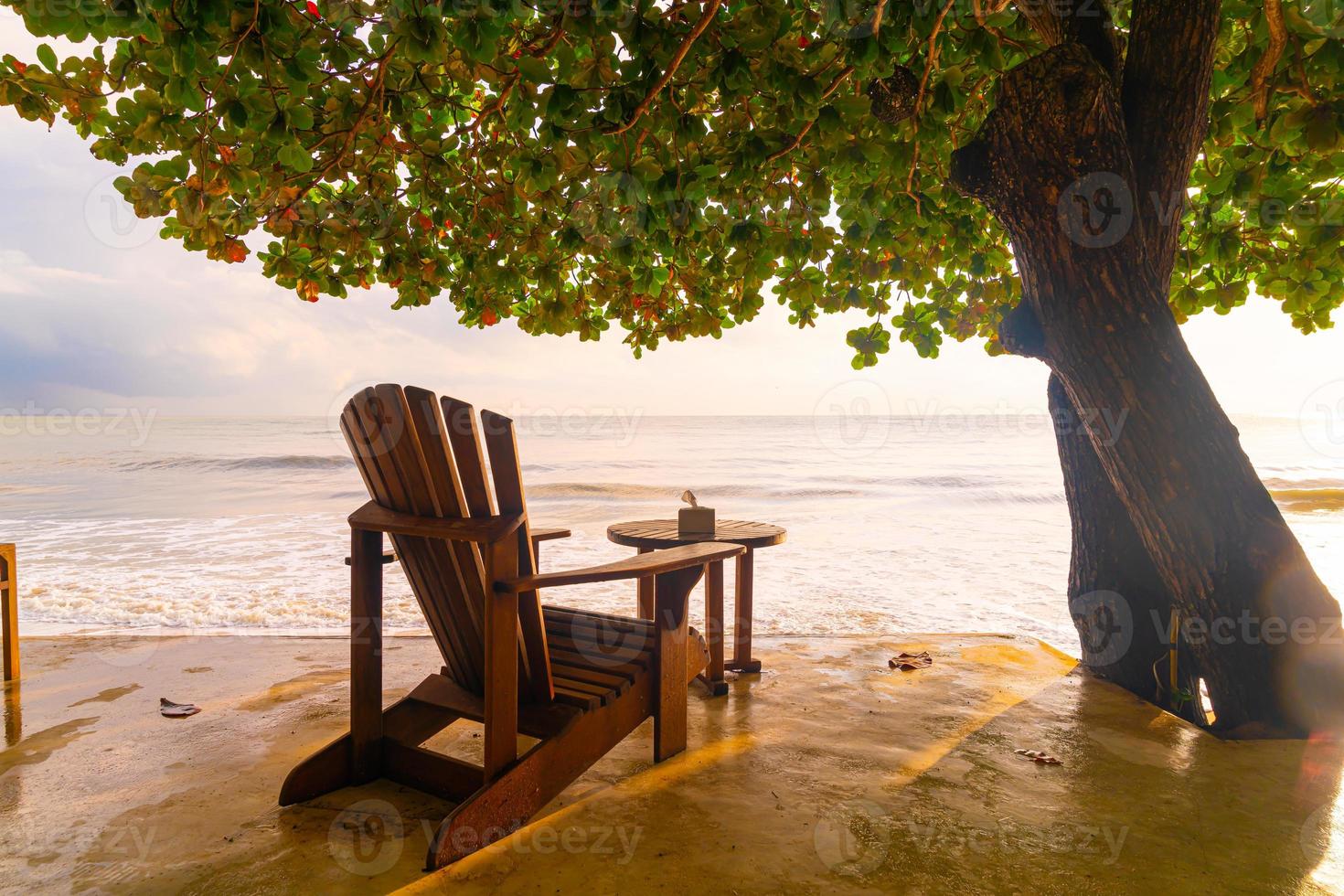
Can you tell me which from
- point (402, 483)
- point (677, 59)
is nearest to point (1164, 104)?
point (677, 59)

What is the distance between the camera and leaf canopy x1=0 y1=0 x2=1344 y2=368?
1.98m

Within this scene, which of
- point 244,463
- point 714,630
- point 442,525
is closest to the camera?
point 442,525

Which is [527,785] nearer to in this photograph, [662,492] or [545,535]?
[545,535]

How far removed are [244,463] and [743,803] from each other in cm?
2446

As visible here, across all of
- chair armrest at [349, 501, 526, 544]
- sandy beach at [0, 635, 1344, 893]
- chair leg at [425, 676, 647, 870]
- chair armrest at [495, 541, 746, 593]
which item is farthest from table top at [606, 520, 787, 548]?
chair armrest at [349, 501, 526, 544]

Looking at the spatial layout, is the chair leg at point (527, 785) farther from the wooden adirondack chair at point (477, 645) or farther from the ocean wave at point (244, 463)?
the ocean wave at point (244, 463)

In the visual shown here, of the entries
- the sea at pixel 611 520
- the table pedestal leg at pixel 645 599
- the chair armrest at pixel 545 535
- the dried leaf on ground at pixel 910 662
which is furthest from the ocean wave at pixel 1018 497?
the chair armrest at pixel 545 535

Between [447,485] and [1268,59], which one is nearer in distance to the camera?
[447,485]

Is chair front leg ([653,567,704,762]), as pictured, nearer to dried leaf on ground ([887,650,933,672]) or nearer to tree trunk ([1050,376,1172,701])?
dried leaf on ground ([887,650,933,672])

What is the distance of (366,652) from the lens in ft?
6.82

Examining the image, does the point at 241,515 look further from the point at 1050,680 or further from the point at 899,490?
the point at 899,490

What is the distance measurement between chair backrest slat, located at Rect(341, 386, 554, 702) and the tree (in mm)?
922

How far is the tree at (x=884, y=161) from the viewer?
207cm

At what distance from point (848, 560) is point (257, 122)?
734 cm
